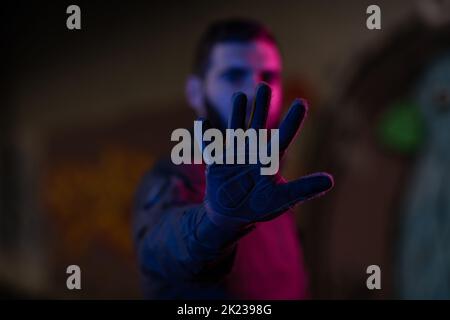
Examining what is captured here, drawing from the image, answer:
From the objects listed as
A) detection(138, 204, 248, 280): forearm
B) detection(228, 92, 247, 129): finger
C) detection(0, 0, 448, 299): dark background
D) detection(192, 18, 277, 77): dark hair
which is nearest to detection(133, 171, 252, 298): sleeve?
detection(138, 204, 248, 280): forearm

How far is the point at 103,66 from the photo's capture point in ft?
7.88

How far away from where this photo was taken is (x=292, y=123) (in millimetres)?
803

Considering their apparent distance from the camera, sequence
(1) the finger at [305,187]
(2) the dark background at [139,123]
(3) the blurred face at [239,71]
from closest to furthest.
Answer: (1) the finger at [305,187] < (3) the blurred face at [239,71] < (2) the dark background at [139,123]

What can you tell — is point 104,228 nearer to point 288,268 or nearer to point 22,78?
point 22,78

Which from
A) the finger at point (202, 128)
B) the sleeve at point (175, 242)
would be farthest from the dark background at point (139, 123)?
the finger at point (202, 128)

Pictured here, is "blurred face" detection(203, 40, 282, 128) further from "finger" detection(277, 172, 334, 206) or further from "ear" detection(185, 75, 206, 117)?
"finger" detection(277, 172, 334, 206)

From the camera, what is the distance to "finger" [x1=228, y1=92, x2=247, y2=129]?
2.67 feet

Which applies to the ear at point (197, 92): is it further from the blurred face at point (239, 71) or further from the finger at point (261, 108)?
the finger at point (261, 108)

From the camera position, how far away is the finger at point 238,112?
81 centimetres

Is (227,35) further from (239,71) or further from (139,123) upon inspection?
(139,123)

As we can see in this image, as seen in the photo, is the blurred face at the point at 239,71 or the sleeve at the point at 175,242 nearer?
the sleeve at the point at 175,242

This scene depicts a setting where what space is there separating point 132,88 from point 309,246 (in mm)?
852
